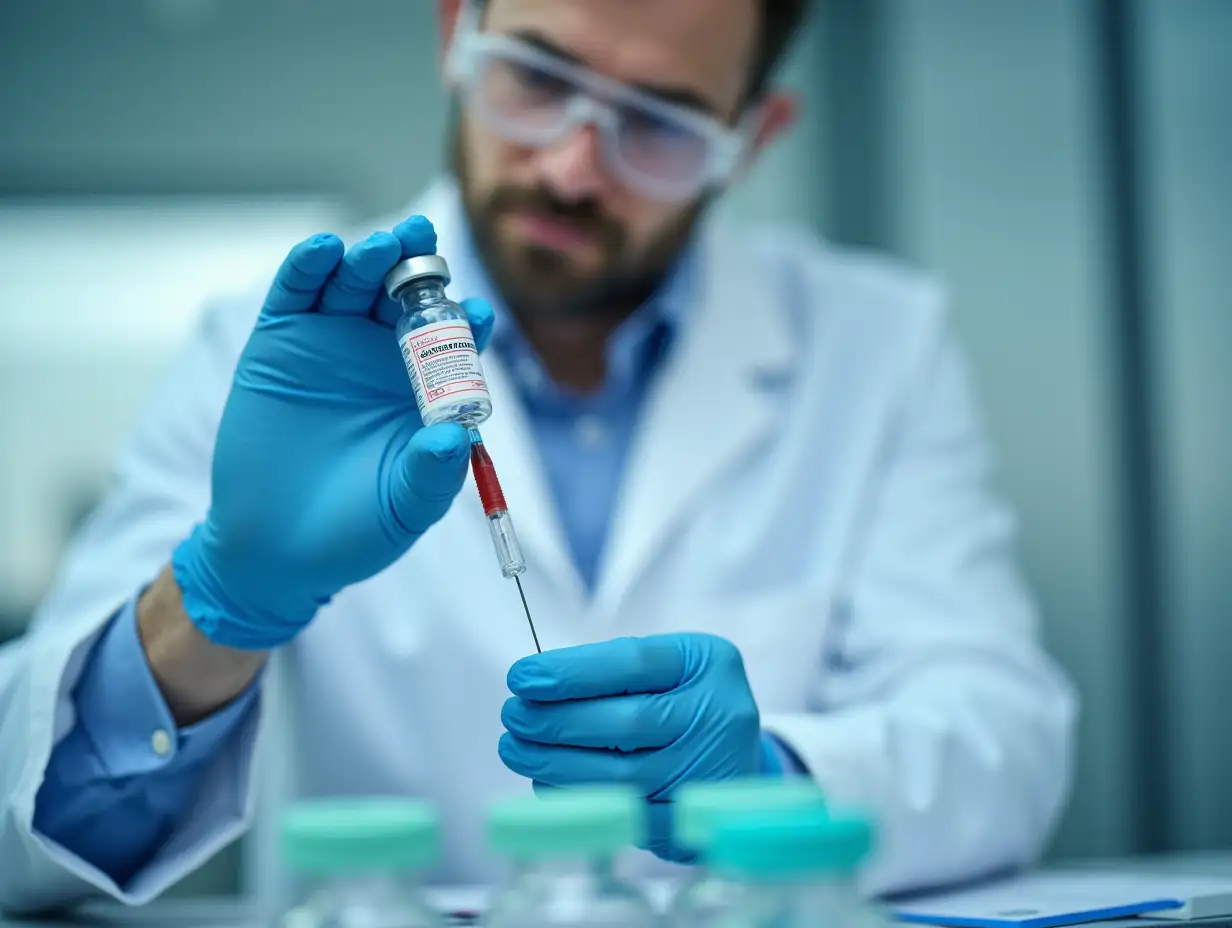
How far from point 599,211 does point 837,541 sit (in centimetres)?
54

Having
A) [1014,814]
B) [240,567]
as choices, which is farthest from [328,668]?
[1014,814]

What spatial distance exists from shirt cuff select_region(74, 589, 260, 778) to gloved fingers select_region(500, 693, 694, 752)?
0.40 metres

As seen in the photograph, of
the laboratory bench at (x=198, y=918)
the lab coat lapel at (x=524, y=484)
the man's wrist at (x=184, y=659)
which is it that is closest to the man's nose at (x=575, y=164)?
the lab coat lapel at (x=524, y=484)

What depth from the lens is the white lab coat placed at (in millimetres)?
1233

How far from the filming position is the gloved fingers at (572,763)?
95cm

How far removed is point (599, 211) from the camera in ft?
4.98

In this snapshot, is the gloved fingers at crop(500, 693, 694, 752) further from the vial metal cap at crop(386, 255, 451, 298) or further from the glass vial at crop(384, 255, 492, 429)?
the vial metal cap at crop(386, 255, 451, 298)

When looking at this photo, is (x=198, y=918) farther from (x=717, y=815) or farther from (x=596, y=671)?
(x=717, y=815)

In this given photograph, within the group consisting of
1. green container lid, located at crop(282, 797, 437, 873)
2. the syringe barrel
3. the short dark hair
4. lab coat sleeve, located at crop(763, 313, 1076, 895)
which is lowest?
lab coat sleeve, located at crop(763, 313, 1076, 895)

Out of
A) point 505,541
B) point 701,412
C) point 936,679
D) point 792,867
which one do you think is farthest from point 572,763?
point 701,412

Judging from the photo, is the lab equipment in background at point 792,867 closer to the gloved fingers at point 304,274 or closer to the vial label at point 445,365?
the vial label at point 445,365

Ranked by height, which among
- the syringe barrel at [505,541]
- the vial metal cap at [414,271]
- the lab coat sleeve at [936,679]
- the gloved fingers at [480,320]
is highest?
the vial metal cap at [414,271]

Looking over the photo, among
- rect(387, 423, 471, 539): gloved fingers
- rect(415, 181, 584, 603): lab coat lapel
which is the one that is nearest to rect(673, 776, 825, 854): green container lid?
rect(387, 423, 471, 539): gloved fingers

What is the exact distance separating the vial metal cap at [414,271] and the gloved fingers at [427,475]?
0.12 m
